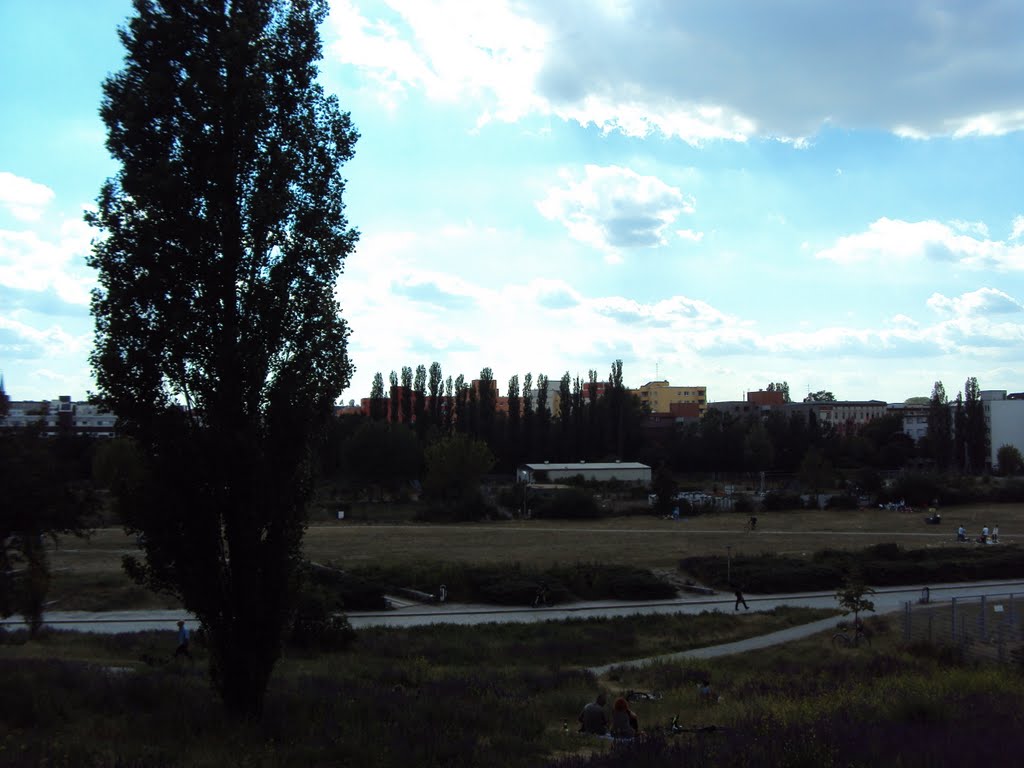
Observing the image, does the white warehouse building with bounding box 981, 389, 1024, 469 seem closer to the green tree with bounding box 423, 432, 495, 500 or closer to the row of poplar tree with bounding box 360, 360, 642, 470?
the row of poplar tree with bounding box 360, 360, 642, 470

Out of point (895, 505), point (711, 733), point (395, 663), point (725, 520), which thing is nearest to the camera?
point (711, 733)

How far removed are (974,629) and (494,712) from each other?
16.5 m

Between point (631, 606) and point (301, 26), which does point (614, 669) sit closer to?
point (631, 606)

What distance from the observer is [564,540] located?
5750cm

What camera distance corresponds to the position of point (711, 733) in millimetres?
10117

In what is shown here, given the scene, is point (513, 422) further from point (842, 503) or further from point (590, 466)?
point (842, 503)

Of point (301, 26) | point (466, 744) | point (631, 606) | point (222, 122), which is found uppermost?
point (301, 26)

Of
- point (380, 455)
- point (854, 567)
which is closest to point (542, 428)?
point (380, 455)

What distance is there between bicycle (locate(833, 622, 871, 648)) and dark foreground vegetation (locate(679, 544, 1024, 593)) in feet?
41.6

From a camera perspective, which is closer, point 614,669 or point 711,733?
point 711,733

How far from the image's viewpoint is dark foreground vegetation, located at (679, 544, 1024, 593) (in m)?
38.8

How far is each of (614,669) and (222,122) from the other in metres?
15.6

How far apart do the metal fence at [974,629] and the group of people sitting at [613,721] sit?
11772 mm

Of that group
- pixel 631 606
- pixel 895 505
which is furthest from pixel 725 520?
pixel 631 606
